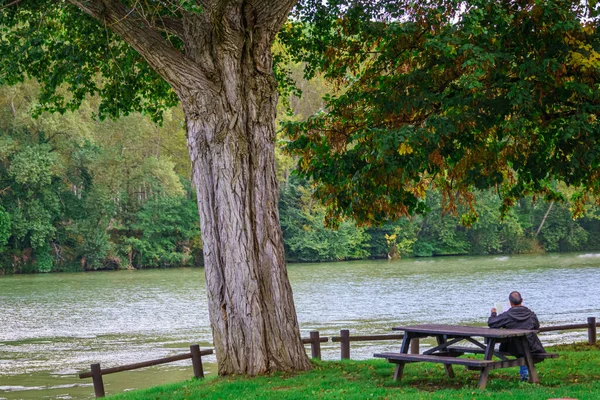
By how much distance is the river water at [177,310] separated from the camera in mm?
19703

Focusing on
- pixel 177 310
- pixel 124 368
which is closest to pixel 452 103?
pixel 124 368

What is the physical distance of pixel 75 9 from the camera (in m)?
16.7

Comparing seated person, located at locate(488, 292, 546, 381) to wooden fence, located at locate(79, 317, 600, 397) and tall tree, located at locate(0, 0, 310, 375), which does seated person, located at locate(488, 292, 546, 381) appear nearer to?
wooden fence, located at locate(79, 317, 600, 397)

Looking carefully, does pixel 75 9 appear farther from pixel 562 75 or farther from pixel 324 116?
pixel 562 75

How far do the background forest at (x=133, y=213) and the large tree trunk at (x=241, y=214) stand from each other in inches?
1548

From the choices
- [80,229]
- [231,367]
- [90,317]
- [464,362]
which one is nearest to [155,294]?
[90,317]

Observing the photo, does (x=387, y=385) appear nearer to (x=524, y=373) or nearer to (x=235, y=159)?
(x=524, y=373)

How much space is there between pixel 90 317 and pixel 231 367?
19975 millimetres

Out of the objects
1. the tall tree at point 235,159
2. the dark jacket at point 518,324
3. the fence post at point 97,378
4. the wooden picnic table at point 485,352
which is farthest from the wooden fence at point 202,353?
the wooden picnic table at point 485,352

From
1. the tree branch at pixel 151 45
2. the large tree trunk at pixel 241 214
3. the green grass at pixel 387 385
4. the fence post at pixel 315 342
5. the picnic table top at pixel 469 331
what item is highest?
the tree branch at pixel 151 45

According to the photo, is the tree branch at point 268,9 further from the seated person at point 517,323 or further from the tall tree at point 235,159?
the seated person at point 517,323

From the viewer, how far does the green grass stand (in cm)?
1030

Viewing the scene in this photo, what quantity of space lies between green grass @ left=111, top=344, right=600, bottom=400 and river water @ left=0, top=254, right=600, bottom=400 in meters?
5.34

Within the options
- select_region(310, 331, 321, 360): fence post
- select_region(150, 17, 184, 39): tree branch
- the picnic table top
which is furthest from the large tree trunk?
the picnic table top
